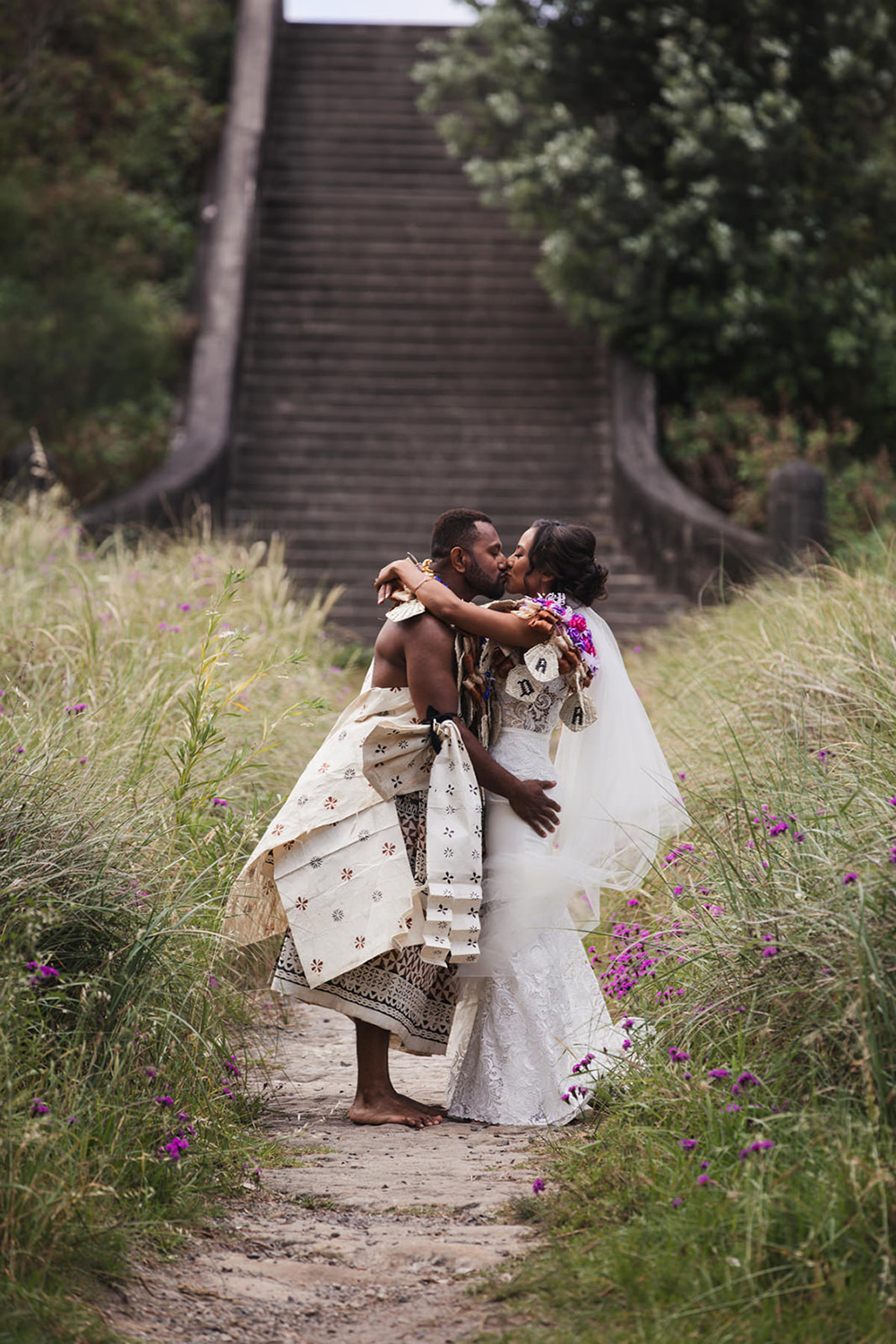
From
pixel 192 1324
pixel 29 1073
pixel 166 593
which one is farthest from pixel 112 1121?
pixel 166 593

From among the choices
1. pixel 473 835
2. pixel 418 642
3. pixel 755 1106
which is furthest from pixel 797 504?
pixel 755 1106

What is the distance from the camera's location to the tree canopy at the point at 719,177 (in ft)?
39.5

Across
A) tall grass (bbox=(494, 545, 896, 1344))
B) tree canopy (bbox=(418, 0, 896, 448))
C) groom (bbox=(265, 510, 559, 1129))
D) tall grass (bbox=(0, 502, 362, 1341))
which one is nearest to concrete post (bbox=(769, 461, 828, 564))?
tree canopy (bbox=(418, 0, 896, 448))

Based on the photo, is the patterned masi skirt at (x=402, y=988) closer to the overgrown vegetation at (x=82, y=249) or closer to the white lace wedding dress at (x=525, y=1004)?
the white lace wedding dress at (x=525, y=1004)

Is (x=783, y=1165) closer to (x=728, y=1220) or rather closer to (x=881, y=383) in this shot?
(x=728, y=1220)

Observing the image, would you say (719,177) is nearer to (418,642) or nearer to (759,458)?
(759,458)

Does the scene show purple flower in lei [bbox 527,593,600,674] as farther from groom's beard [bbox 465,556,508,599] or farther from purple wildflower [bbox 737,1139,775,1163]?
purple wildflower [bbox 737,1139,775,1163]

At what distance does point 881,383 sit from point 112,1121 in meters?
11.1

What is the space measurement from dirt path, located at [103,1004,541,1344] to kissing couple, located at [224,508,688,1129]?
0.26 meters

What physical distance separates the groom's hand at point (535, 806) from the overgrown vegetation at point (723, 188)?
8030 mm

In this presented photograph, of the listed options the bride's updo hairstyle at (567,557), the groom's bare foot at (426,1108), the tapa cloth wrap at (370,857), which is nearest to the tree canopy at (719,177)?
the bride's updo hairstyle at (567,557)

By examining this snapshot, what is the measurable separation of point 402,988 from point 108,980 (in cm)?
104

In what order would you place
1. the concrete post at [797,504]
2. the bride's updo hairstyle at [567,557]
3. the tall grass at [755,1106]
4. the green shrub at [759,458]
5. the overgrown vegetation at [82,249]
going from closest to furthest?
the tall grass at [755,1106] → the bride's updo hairstyle at [567,557] → the concrete post at [797,504] → the green shrub at [759,458] → the overgrown vegetation at [82,249]

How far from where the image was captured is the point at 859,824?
11.0 feet
